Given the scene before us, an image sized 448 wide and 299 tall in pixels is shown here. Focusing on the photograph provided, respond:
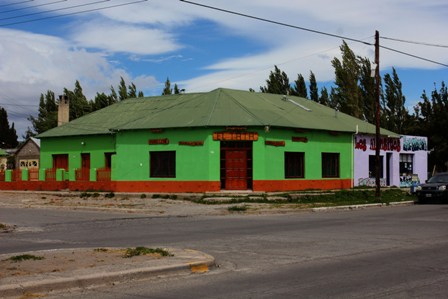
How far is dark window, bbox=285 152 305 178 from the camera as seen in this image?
1297 inches

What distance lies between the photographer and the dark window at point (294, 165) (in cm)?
3294

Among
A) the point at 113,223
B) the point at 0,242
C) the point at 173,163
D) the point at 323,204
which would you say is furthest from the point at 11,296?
the point at 173,163

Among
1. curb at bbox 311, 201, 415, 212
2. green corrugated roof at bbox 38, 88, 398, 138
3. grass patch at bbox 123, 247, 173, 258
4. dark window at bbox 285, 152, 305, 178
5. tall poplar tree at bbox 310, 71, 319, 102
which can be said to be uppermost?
tall poplar tree at bbox 310, 71, 319, 102

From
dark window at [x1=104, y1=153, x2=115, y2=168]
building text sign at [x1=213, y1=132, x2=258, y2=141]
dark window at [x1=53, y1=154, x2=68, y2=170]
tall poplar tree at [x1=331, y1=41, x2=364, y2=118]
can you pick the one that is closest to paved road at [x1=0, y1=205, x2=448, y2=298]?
building text sign at [x1=213, y1=132, x2=258, y2=141]

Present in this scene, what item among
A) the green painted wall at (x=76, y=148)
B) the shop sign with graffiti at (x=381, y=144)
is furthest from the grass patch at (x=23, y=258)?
the shop sign with graffiti at (x=381, y=144)

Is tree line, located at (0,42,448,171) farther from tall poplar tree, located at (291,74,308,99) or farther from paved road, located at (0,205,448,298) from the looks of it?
paved road, located at (0,205,448,298)

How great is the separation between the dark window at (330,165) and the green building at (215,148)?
61 mm

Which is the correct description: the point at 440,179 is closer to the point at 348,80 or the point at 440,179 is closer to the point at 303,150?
the point at 303,150

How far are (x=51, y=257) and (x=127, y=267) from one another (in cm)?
196

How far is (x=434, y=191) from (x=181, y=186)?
13.5m

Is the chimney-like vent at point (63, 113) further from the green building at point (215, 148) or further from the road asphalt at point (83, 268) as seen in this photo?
the road asphalt at point (83, 268)

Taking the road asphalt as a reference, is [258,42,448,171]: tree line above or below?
above

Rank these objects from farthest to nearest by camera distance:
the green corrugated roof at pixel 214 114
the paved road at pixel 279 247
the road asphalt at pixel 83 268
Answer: the green corrugated roof at pixel 214 114 < the paved road at pixel 279 247 < the road asphalt at pixel 83 268

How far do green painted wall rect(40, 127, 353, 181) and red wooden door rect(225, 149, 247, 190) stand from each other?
0.67 meters
